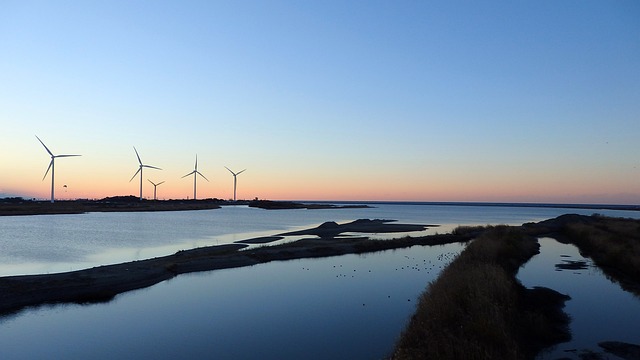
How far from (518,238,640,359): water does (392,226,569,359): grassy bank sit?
0.61 metres

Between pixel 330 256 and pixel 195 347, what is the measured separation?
27307 mm

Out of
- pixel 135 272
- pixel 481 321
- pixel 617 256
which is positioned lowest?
pixel 135 272

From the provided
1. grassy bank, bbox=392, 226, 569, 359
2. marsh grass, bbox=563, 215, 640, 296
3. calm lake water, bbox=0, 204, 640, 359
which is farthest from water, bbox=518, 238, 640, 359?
marsh grass, bbox=563, 215, 640, 296

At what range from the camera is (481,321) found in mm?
14336

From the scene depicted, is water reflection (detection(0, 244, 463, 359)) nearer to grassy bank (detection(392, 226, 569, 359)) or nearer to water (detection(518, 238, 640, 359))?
grassy bank (detection(392, 226, 569, 359))

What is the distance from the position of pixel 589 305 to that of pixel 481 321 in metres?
12.7

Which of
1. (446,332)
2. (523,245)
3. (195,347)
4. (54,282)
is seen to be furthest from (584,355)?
(523,245)

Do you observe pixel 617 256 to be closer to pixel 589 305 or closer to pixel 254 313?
pixel 589 305

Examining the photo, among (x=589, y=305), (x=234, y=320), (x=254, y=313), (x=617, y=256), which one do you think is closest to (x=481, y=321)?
(x=234, y=320)

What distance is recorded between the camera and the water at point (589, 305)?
683 inches

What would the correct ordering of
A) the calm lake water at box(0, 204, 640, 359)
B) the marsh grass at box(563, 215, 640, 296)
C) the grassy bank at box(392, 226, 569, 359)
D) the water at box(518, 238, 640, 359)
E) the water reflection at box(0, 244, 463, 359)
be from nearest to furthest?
the grassy bank at box(392, 226, 569, 359) < the water reflection at box(0, 244, 463, 359) < the calm lake water at box(0, 204, 640, 359) < the water at box(518, 238, 640, 359) < the marsh grass at box(563, 215, 640, 296)

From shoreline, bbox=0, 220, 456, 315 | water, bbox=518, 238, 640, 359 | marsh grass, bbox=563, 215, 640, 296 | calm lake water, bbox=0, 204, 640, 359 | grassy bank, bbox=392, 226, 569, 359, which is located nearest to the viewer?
grassy bank, bbox=392, 226, 569, 359

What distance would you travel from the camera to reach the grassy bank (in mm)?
12547

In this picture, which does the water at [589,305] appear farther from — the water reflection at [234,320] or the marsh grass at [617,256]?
the water reflection at [234,320]
